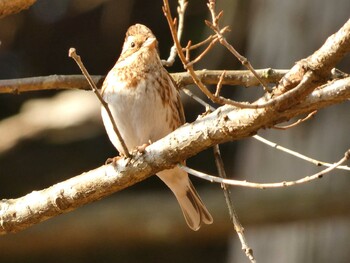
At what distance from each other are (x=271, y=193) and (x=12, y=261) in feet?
6.54

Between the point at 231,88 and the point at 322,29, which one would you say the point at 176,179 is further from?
the point at 231,88

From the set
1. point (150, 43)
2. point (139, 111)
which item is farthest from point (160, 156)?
point (150, 43)

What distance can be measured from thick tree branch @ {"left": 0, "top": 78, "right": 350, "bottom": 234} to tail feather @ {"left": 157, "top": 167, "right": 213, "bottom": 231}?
119 centimetres

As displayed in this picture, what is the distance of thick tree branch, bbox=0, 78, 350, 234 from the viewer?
9.42 feet

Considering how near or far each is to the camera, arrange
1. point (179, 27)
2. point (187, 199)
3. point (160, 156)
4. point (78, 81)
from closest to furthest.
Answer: point (160, 156), point (179, 27), point (78, 81), point (187, 199)

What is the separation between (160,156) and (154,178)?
13.8ft

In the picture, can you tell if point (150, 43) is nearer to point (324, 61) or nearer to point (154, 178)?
point (324, 61)

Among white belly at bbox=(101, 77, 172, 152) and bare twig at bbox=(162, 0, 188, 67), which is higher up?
bare twig at bbox=(162, 0, 188, 67)

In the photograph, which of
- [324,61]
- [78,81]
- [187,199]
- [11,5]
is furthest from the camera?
[187,199]

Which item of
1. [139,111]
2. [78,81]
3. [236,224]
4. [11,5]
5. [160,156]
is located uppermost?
[11,5]

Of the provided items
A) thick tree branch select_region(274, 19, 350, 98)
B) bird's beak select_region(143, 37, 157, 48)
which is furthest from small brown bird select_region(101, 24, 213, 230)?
thick tree branch select_region(274, 19, 350, 98)

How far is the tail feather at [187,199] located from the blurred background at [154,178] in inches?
55.7

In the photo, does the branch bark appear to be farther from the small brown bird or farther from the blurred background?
the blurred background

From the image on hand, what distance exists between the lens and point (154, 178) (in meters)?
7.48
